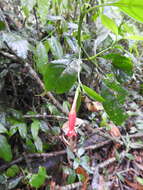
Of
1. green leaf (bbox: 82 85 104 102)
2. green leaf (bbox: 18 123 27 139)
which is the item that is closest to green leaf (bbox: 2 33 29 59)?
green leaf (bbox: 82 85 104 102)

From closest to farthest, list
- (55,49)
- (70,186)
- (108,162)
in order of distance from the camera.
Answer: (55,49)
(70,186)
(108,162)

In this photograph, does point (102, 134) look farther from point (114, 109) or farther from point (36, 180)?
point (114, 109)

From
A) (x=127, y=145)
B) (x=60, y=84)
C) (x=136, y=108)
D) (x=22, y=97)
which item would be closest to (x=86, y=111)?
(x=127, y=145)

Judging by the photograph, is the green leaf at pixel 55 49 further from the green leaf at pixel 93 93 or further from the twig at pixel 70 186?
the twig at pixel 70 186

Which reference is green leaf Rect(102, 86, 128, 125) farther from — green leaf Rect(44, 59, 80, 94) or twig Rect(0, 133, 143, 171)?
twig Rect(0, 133, 143, 171)

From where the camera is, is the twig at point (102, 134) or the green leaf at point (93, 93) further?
the twig at point (102, 134)

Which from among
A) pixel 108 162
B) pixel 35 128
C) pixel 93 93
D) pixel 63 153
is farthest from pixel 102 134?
pixel 93 93

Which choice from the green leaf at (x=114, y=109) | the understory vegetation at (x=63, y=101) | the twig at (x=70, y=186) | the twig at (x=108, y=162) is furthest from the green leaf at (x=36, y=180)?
the green leaf at (x=114, y=109)

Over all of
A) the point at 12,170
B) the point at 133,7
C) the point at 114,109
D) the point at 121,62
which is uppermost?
the point at 133,7

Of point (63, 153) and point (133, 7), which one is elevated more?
point (133, 7)
